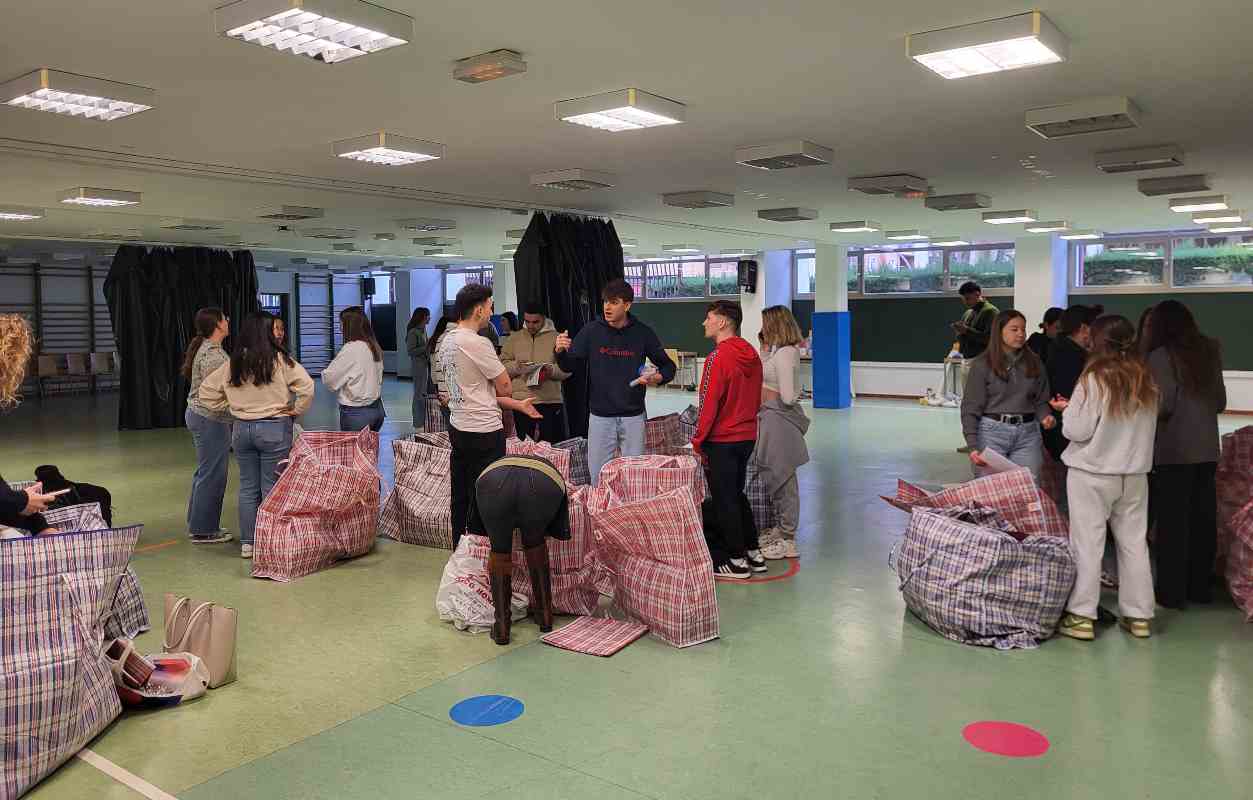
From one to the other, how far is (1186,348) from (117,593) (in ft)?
17.2

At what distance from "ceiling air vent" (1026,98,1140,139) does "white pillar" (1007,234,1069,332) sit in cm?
958

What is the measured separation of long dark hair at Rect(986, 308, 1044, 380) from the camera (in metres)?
5.17

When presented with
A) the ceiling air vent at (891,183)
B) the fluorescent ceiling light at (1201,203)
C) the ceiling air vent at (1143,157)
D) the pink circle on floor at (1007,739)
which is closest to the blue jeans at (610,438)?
the pink circle on floor at (1007,739)

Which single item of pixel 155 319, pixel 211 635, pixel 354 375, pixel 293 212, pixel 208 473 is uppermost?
pixel 293 212

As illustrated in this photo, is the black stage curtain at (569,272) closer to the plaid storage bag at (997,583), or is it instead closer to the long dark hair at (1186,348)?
the plaid storage bag at (997,583)

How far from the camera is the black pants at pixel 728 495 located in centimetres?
526

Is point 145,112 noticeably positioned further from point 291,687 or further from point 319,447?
point 291,687

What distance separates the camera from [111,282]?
43.2ft

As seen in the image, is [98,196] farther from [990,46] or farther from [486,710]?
[990,46]

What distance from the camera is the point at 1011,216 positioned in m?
10.9

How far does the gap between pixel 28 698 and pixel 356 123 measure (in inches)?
148

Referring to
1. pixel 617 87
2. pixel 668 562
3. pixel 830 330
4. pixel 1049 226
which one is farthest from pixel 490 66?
pixel 830 330

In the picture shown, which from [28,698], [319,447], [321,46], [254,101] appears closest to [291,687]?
[28,698]

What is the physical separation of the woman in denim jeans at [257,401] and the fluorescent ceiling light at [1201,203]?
29.2ft
